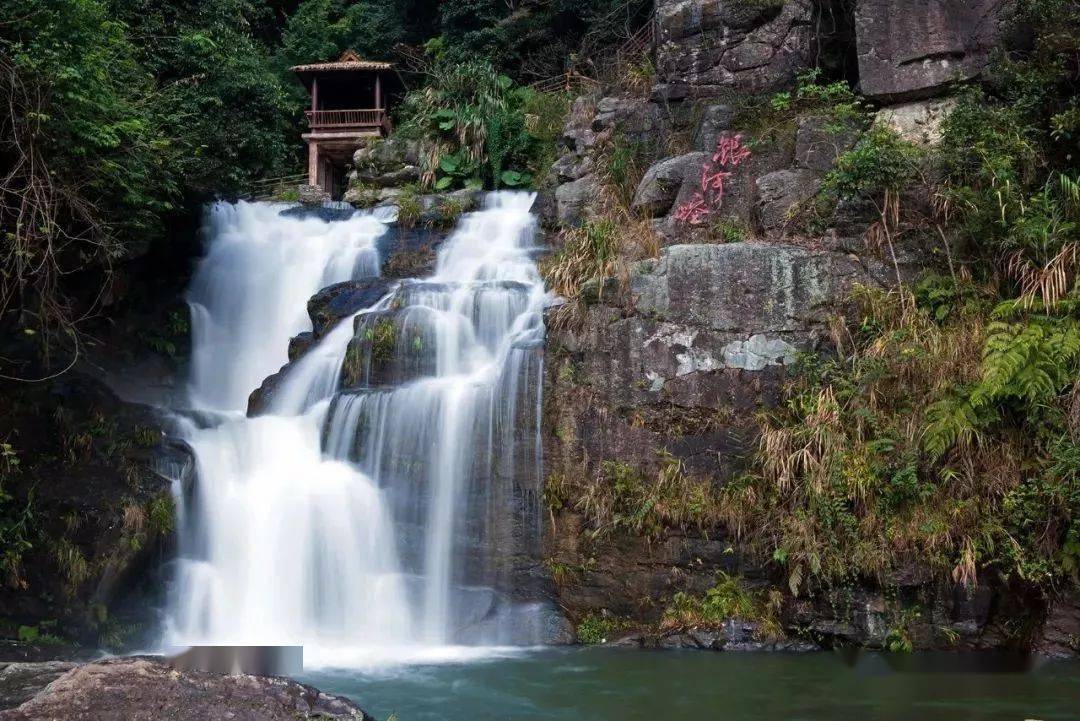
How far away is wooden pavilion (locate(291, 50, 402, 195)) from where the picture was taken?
851 inches

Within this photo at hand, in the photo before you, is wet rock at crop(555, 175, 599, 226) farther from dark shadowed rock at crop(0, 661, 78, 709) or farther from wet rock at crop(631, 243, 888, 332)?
dark shadowed rock at crop(0, 661, 78, 709)

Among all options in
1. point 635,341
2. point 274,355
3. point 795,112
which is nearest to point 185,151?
point 274,355

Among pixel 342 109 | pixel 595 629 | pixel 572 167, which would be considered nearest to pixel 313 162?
pixel 342 109

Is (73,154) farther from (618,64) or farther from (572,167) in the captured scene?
(618,64)

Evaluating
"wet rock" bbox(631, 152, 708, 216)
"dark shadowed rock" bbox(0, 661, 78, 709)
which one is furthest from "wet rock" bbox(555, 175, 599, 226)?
"dark shadowed rock" bbox(0, 661, 78, 709)

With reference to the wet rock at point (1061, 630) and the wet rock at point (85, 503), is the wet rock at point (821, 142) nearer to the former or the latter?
the wet rock at point (1061, 630)

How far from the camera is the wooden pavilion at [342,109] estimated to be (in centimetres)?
2161

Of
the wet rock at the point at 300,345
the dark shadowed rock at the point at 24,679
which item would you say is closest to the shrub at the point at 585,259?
the wet rock at the point at 300,345

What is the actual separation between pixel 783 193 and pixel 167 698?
8.20 m

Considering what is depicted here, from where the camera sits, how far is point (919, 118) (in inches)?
437

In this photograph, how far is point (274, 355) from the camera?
43.2 ft

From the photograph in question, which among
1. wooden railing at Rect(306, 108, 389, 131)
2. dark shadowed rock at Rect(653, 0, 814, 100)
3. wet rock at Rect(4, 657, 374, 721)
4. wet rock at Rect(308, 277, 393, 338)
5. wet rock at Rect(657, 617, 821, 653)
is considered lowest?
wet rock at Rect(657, 617, 821, 653)

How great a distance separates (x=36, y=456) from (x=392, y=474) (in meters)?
3.60

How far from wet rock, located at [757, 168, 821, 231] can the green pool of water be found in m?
4.76
